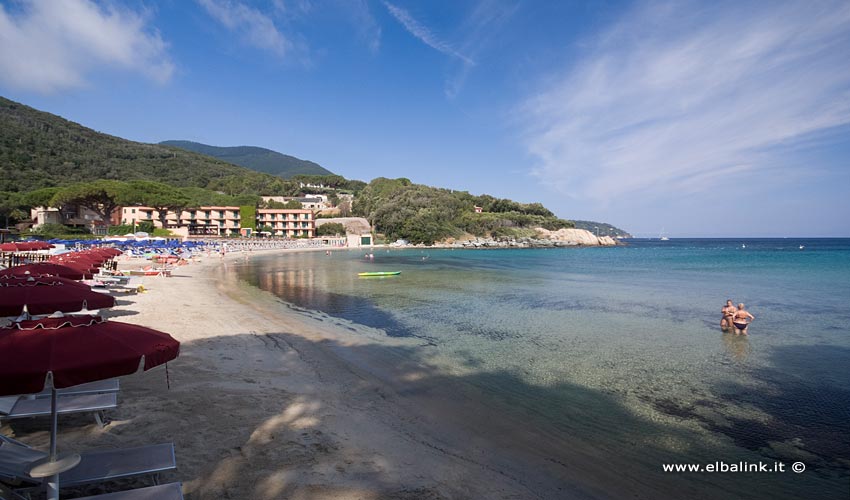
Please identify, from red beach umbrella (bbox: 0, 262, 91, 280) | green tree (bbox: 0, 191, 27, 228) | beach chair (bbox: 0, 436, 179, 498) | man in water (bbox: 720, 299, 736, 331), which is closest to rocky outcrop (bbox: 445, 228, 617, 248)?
green tree (bbox: 0, 191, 27, 228)

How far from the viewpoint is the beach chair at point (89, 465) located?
363 cm

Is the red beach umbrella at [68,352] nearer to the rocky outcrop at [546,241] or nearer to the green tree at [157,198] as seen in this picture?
the green tree at [157,198]

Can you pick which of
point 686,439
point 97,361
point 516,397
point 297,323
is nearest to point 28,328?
point 97,361

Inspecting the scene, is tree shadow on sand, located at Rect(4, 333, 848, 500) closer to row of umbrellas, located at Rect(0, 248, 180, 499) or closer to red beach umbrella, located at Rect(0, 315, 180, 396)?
row of umbrellas, located at Rect(0, 248, 180, 499)

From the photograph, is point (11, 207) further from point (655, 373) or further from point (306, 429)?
point (655, 373)

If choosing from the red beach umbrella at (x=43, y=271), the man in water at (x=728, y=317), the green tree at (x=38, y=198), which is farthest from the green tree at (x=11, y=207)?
the man in water at (x=728, y=317)

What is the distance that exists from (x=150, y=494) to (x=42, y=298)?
155 inches

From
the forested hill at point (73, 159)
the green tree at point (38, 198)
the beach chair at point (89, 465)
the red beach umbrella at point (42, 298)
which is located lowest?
the beach chair at point (89, 465)

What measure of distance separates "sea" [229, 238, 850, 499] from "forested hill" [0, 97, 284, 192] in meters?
84.2

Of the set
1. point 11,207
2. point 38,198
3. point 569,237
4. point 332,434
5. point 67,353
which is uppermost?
point 38,198

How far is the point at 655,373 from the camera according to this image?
9.63m

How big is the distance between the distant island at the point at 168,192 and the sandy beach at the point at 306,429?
62.2 m

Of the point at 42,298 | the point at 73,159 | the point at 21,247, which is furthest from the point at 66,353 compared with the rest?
the point at 73,159

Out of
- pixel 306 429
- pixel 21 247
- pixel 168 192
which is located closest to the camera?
pixel 306 429
